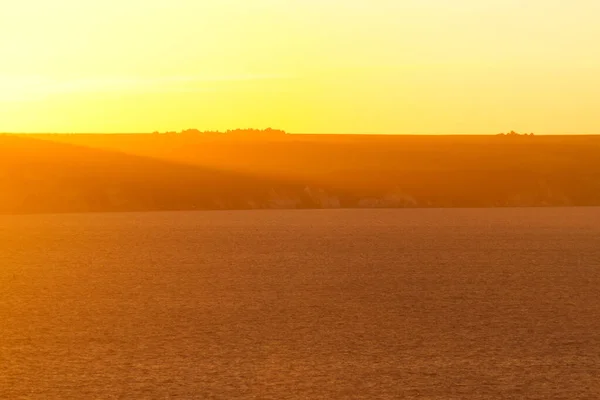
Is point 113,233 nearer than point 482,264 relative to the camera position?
No

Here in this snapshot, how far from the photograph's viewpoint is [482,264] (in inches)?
1217

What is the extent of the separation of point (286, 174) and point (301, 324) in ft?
313

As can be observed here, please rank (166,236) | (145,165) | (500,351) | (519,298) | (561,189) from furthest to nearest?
(145,165), (561,189), (166,236), (519,298), (500,351)

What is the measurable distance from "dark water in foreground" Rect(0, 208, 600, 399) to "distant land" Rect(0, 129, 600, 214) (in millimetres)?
59123

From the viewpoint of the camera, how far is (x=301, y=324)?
58.6 ft

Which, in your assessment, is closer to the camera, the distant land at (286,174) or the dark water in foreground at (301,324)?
the dark water in foreground at (301,324)

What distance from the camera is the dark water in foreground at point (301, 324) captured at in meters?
13.1

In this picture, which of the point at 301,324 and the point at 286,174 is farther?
the point at 286,174

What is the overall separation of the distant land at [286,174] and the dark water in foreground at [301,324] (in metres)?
59.1

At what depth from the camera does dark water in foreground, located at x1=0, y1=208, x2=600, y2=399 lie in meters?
13.1

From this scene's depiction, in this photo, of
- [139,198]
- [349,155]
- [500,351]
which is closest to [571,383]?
[500,351]

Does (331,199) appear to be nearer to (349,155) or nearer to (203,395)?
(349,155)

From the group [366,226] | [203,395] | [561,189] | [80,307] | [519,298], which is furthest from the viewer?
[561,189]

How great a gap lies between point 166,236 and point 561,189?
6797 centimetres
